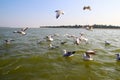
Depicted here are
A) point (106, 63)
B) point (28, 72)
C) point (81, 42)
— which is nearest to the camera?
point (28, 72)

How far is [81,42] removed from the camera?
1061 inches

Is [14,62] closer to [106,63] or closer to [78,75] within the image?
[78,75]

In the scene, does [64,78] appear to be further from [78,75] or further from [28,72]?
[28,72]

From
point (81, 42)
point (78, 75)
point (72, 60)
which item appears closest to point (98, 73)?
point (78, 75)

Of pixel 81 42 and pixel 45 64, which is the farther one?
pixel 81 42

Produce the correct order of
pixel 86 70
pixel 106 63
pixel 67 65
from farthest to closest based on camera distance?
pixel 106 63
pixel 67 65
pixel 86 70

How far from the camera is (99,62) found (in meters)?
15.6

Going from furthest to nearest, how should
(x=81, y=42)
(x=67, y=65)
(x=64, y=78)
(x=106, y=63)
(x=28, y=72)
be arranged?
(x=81, y=42)
(x=106, y=63)
(x=67, y=65)
(x=28, y=72)
(x=64, y=78)

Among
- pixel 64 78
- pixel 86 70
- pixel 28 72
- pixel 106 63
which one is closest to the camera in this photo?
pixel 64 78

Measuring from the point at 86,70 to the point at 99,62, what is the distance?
253 centimetres

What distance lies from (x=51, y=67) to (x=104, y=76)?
12.5ft

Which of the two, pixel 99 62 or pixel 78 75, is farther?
pixel 99 62

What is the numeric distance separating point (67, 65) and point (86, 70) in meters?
1.60

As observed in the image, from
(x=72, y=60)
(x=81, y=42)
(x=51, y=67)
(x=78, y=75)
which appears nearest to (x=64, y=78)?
(x=78, y=75)
